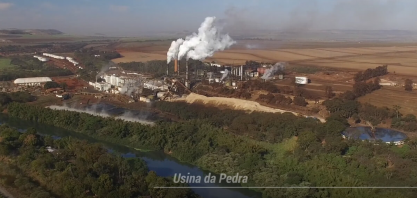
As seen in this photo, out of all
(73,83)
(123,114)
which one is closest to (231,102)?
(123,114)

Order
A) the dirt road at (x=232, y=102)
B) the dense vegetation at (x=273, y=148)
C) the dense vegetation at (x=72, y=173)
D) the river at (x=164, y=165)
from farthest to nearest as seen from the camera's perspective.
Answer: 1. the dirt road at (x=232, y=102)
2. the river at (x=164, y=165)
3. the dense vegetation at (x=273, y=148)
4. the dense vegetation at (x=72, y=173)

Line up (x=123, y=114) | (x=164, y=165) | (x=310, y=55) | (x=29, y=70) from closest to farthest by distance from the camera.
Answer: (x=164, y=165), (x=123, y=114), (x=29, y=70), (x=310, y=55)

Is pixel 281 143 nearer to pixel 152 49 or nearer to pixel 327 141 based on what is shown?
pixel 327 141

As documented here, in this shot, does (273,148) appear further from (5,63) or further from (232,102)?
(5,63)

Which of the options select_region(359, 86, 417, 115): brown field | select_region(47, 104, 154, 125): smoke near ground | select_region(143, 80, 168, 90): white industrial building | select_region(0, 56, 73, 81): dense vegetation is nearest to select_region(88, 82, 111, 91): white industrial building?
select_region(143, 80, 168, 90): white industrial building

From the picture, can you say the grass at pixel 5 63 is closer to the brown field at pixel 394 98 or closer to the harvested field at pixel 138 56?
the harvested field at pixel 138 56

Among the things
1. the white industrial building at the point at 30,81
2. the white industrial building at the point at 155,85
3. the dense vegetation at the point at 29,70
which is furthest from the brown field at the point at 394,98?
the dense vegetation at the point at 29,70
